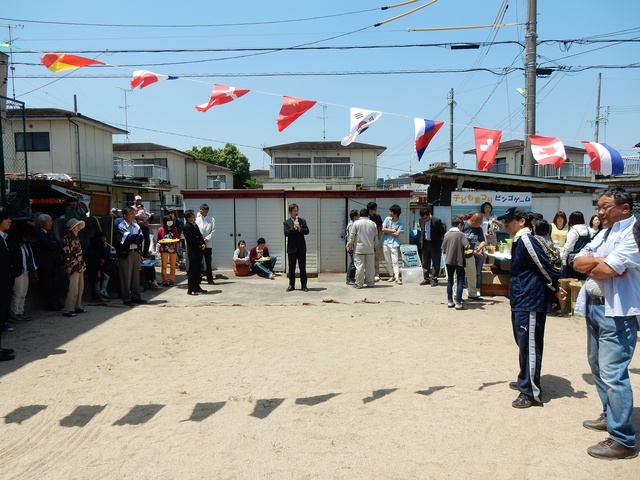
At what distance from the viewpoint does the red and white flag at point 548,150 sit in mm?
9953

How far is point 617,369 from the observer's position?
11.6ft

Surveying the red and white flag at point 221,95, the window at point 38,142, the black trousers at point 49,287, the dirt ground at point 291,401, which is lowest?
the dirt ground at point 291,401

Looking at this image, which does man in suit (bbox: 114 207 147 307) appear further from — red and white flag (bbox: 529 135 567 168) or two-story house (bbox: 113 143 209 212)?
two-story house (bbox: 113 143 209 212)

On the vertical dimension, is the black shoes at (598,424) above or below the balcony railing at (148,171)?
below

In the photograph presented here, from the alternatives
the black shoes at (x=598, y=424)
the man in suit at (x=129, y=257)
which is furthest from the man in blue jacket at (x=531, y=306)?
the man in suit at (x=129, y=257)

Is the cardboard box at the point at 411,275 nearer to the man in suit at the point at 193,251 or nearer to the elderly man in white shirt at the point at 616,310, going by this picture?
A: the man in suit at the point at 193,251

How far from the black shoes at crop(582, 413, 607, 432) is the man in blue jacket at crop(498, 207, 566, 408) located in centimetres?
47

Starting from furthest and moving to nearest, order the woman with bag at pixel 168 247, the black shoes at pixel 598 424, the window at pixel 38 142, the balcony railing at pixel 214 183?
the balcony railing at pixel 214 183 → the window at pixel 38 142 → the woman with bag at pixel 168 247 → the black shoes at pixel 598 424

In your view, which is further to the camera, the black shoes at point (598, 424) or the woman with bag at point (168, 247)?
the woman with bag at point (168, 247)

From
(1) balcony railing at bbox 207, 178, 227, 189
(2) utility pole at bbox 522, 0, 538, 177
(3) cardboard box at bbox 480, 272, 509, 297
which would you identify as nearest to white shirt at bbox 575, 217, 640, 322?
(3) cardboard box at bbox 480, 272, 509, 297

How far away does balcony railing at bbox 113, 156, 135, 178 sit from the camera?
30331 millimetres

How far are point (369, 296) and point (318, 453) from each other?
Result: 651 cm

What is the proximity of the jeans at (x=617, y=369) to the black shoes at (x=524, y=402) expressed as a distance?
72cm

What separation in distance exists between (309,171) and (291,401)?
30.4m
